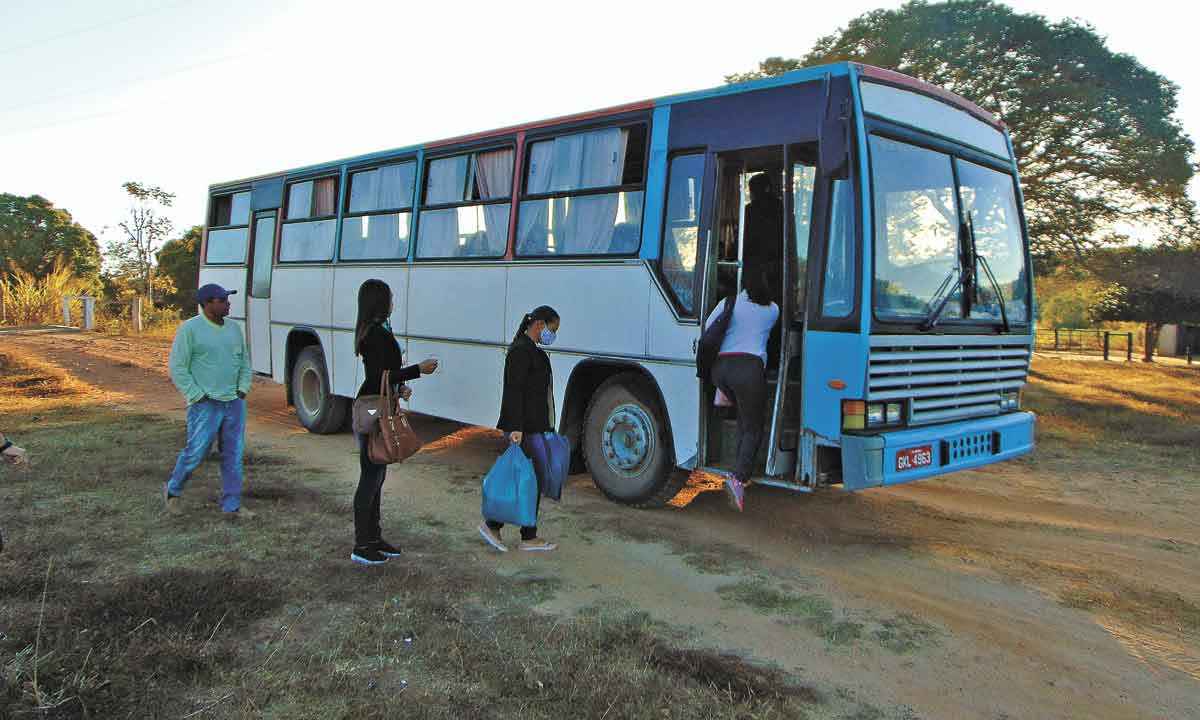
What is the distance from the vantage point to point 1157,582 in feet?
17.1

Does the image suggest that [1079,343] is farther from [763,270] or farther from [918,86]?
[763,270]

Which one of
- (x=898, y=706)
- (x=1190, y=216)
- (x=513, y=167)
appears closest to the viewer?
(x=898, y=706)

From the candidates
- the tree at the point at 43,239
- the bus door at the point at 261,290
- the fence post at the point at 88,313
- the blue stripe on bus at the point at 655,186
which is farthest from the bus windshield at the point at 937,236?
the tree at the point at 43,239

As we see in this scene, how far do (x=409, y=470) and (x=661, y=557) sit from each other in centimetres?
363

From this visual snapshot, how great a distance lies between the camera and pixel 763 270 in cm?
601

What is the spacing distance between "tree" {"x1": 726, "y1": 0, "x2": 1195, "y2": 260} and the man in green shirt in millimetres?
14051

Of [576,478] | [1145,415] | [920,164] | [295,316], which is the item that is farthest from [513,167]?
[1145,415]

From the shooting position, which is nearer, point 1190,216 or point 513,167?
point 513,167

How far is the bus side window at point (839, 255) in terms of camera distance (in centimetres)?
543

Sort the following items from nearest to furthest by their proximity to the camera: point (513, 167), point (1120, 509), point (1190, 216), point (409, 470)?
point (1120, 509), point (513, 167), point (409, 470), point (1190, 216)

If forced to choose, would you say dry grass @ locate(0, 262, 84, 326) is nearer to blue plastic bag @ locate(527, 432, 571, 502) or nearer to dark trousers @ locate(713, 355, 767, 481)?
blue plastic bag @ locate(527, 432, 571, 502)

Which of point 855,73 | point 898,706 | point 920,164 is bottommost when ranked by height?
point 898,706

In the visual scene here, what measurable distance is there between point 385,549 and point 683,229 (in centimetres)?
318

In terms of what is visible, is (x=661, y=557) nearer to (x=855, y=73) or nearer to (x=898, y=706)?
(x=898, y=706)
